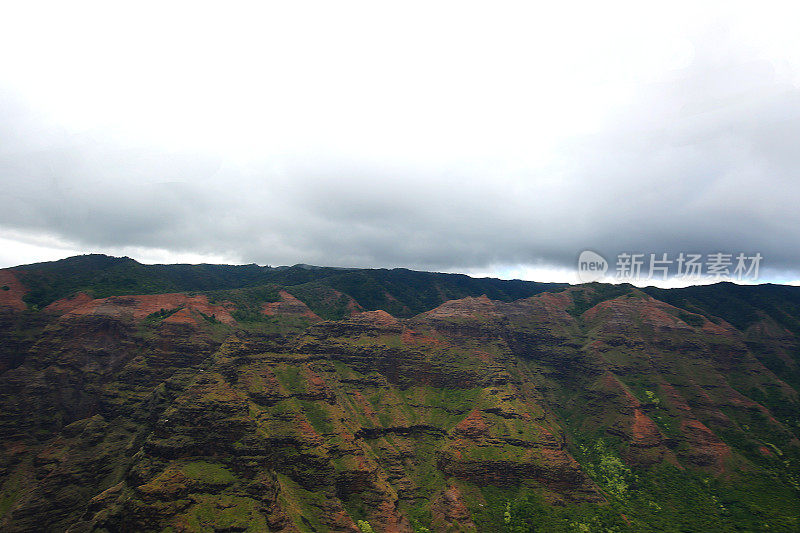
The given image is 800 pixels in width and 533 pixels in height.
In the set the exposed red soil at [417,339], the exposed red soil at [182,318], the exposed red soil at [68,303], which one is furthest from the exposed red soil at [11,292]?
the exposed red soil at [417,339]

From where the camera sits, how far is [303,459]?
106250 millimetres

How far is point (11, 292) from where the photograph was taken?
7165 inches

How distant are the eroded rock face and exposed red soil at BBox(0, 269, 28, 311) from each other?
6.11m

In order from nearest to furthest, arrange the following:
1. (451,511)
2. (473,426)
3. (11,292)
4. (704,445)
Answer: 1. (451,511)
2. (473,426)
3. (704,445)
4. (11,292)

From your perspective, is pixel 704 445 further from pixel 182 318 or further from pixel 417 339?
pixel 182 318

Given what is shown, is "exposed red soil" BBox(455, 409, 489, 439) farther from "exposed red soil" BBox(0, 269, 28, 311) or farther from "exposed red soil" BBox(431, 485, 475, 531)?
"exposed red soil" BBox(0, 269, 28, 311)

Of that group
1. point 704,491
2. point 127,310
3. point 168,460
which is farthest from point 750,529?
point 127,310

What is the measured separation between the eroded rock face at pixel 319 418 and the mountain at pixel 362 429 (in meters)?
0.59

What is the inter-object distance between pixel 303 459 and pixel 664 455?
145 m

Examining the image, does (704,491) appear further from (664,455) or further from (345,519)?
(345,519)

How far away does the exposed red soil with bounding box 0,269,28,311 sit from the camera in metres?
173

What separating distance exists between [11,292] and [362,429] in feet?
643

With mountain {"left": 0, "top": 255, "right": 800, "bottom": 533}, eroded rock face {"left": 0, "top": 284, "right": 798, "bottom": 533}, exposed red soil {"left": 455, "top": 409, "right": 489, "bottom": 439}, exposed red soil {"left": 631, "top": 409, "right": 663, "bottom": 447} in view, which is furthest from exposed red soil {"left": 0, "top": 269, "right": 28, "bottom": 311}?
exposed red soil {"left": 631, "top": 409, "right": 663, "bottom": 447}

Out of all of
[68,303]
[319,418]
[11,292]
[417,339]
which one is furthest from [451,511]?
[11,292]
